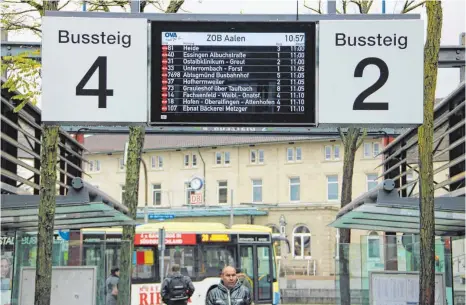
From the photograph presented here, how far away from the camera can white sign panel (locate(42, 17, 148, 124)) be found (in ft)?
38.2

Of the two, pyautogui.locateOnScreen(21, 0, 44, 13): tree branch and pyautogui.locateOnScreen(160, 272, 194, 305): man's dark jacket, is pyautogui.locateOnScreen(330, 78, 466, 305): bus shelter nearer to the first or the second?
pyautogui.locateOnScreen(160, 272, 194, 305): man's dark jacket

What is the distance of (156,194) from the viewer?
93562mm

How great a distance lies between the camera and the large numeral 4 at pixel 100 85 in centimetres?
1163

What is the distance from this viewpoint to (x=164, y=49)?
458 inches

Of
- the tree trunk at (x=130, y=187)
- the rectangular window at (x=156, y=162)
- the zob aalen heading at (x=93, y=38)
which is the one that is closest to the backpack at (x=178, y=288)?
the tree trunk at (x=130, y=187)

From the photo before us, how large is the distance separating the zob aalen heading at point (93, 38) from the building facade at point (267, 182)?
212ft

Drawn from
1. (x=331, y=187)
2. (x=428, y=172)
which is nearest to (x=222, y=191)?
(x=331, y=187)

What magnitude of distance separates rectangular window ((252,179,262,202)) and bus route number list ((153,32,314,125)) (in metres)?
75.4

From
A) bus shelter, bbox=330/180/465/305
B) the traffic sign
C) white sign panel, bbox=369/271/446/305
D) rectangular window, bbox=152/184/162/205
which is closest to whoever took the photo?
bus shelter, bbox=330/180/465/305

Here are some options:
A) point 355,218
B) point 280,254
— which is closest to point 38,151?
point 355,218

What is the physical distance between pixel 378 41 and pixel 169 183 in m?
A: 80.9

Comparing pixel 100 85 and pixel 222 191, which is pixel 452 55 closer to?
pixel 100 85

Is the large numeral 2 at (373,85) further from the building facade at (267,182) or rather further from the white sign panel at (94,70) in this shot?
the building facade at (267,182)

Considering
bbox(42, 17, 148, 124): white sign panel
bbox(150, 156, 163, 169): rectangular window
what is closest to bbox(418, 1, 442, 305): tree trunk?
bbox(42, 17, 148, 124): white sign panel
